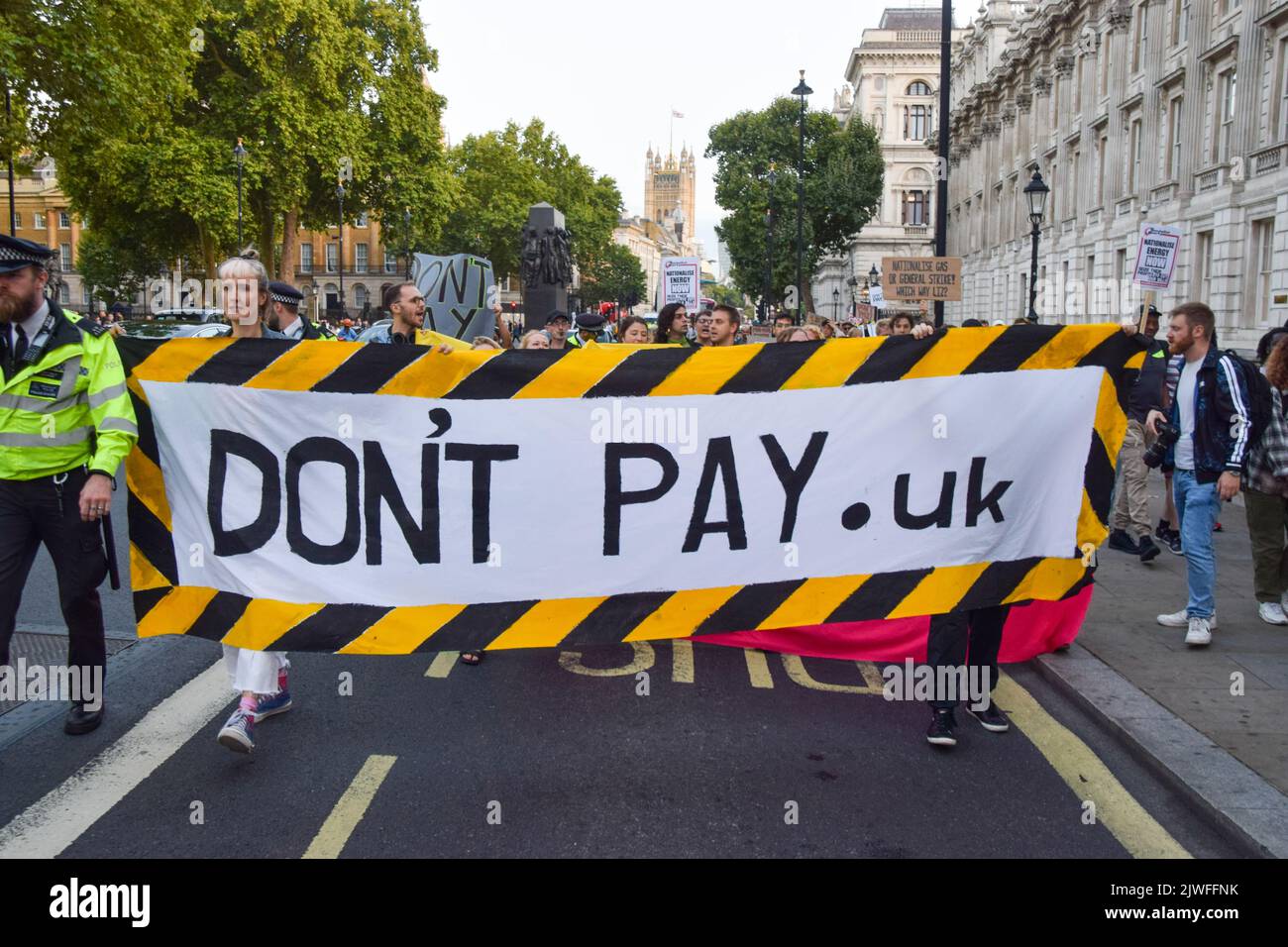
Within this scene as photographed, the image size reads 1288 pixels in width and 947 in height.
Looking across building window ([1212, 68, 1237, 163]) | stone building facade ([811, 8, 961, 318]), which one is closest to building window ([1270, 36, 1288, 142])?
building window ([1212, 68, 1237, 163])

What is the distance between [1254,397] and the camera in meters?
6.37

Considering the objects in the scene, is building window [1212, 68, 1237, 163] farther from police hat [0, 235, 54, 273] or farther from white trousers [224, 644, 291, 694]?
police hat [0, 235, 54, 273]

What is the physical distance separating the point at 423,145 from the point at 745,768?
4538cm

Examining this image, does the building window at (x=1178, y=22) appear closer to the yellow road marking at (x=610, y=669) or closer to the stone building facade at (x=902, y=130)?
the yellow road marking at (x=610, y=669)

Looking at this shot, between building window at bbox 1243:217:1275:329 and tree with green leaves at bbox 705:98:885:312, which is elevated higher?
tree with green leaves at bbox 705:98:885:312

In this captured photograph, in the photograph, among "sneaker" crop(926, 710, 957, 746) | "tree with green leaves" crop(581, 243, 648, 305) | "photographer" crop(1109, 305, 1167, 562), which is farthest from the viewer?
"tree with green leaves" crop(581, 243, 648, 305)

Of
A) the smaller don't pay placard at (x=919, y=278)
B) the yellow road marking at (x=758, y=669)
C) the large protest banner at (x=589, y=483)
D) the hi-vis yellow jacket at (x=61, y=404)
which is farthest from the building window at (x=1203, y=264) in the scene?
the hi-vis yellow jacket at (x=61, y=404)

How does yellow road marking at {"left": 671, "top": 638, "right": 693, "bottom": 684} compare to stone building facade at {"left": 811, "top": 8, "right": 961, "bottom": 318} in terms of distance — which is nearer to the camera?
yellow road marking at {"left": 671, "top": 638, "right": 693, "bottom": 684}

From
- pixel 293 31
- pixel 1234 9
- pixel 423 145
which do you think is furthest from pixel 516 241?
pixel 1234 9

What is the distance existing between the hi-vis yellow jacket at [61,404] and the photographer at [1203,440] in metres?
5.66

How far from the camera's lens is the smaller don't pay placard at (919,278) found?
13.6 meters

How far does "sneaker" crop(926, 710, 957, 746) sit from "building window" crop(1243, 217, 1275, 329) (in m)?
24.8

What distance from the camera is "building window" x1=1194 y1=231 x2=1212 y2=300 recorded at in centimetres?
2877
